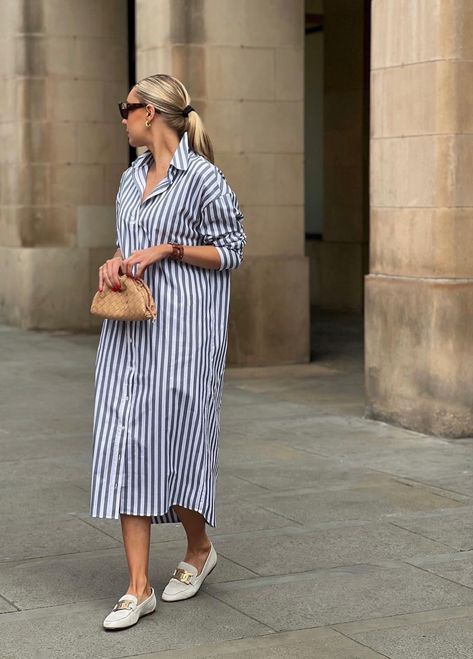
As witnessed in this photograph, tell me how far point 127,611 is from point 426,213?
462 cm

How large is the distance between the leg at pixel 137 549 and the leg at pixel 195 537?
223mm

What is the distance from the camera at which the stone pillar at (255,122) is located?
12.5m

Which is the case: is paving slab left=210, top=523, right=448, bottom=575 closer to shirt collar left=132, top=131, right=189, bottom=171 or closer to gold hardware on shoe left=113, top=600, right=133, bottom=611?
gold hardware on shoe left=113, top=600, right=133, bottom=611

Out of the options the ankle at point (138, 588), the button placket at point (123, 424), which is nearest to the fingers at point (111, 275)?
the button placket at point (123, 424)

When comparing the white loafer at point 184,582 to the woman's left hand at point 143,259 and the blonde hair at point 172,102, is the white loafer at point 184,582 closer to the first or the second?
the woman's left hand at point 143,259

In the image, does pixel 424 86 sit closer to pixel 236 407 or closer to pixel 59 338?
pixel 236 407

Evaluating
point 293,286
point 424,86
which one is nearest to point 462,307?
point 424,86

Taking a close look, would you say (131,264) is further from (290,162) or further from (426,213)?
(290,162)

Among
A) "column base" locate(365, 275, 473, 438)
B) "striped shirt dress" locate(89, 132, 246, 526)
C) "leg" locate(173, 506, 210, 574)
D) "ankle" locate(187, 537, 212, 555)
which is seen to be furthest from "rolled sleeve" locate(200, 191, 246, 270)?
"column base" locate(365, 275, 473, 438)

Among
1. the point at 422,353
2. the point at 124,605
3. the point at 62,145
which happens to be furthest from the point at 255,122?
the point at 124,605

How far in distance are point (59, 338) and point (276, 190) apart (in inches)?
142

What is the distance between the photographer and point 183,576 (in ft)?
18.3

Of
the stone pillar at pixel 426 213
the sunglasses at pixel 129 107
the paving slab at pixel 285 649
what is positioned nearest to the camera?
the paving slab at pixel 285 649

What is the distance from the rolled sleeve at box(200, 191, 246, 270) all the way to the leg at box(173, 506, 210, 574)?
0.94m
